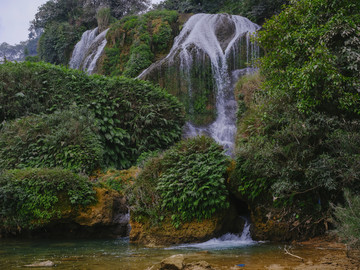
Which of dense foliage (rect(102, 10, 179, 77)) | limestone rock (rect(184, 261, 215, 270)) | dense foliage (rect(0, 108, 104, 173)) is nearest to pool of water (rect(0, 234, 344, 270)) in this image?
limestone rock (rect(184, 261, 215, 270))

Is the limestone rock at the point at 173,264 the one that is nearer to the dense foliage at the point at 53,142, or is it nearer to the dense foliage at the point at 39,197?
the dense foliage at the point at 39,197

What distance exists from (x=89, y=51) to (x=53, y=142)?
63.0 feet

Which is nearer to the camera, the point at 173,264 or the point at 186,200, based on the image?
the point at 173,264

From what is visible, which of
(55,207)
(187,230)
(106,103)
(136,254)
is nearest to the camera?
(136,254)

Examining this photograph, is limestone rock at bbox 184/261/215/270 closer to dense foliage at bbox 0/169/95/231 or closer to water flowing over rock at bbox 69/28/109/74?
dense foliage at bbox 0/169/95/231

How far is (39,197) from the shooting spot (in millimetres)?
8586

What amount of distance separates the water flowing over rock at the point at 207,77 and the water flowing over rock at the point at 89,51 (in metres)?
8.58

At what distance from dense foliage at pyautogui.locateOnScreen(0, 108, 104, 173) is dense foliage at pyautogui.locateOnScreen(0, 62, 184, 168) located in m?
0.85

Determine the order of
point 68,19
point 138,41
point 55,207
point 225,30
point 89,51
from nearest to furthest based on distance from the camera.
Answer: point 55,207, point 225,30, point 138,41, point 89,51, point 68,19

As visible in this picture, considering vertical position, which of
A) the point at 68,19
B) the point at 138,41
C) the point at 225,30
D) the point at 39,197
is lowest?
the point at 39,197

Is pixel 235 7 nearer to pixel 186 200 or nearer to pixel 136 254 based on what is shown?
pixel 186 200

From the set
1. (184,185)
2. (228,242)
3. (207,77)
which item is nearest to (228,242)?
(228,242)

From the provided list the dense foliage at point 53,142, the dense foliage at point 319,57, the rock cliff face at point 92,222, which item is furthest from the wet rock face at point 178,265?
the dense foliage at point 53,142

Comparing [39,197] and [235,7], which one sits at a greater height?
[235,7]
